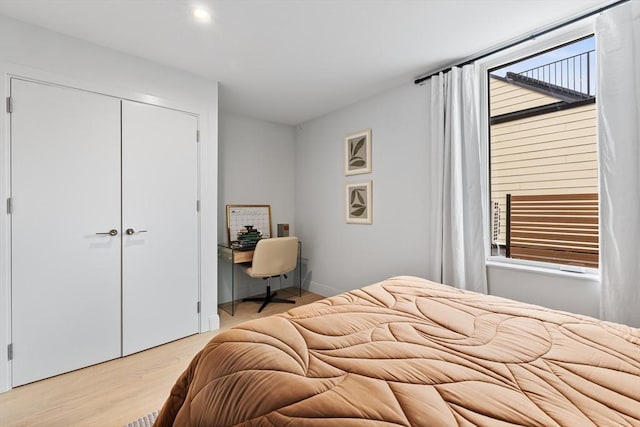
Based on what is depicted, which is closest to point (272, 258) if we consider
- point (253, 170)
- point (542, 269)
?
point (253, 170)

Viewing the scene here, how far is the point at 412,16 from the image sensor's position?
187 centimetres

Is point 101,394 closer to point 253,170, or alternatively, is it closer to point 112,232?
point 112,232

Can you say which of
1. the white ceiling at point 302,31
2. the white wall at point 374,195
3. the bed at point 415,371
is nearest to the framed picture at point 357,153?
the white wall at point 374,195

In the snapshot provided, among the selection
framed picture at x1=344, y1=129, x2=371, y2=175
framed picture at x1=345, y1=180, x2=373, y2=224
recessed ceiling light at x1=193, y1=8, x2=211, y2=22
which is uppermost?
recessed ceiling light at x1=193, y1=8, x2=211, y2=22

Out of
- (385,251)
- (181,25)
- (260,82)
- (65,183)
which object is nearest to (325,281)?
(385,251)

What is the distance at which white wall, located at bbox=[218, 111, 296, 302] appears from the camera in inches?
144

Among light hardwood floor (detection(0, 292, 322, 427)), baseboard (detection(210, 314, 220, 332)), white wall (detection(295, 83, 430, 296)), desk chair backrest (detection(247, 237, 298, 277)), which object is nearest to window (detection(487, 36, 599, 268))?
white wall (detection(295, 83, 430, 296))

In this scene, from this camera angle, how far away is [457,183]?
93.4 inches

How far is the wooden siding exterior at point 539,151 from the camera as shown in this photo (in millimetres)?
1967

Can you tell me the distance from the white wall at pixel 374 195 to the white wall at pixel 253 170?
0.65ft

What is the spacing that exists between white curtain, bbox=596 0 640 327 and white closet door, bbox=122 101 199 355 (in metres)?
3.12

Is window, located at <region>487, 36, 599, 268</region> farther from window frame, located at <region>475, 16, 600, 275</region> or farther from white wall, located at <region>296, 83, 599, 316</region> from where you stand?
white wall, located at <region>296, 83, 599, 316</region>

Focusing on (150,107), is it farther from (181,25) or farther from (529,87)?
(529,87)

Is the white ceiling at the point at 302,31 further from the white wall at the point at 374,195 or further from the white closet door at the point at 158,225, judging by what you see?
the white closet door at the point at 158,225
